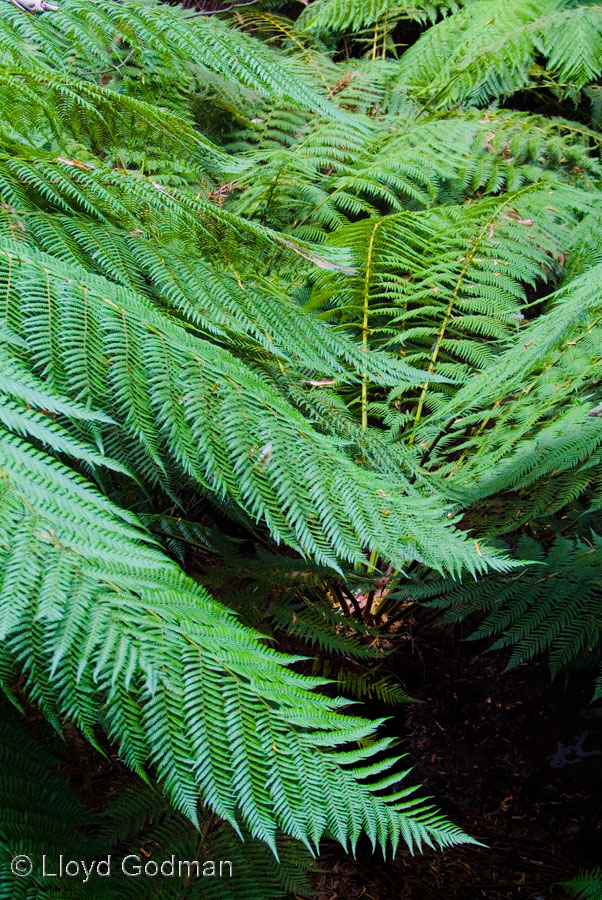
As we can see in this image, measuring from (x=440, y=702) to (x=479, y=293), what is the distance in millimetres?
1215

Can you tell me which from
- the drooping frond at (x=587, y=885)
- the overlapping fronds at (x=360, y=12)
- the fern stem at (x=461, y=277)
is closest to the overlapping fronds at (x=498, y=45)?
the overlapping fronds at (x=360, y=12)

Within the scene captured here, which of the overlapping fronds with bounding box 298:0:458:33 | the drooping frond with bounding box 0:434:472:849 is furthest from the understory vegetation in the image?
the overlapping fronds with bounding box 298:0:458:33

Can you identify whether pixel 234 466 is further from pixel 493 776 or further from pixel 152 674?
pixel 493 776

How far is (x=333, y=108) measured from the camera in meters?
1.31

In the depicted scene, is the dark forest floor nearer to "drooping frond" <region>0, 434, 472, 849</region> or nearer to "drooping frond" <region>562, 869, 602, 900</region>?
"drooping frond" <region>562, 869, 602, 900</region>

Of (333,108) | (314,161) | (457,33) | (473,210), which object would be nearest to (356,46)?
(457,33)

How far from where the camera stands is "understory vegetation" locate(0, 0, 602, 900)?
677mm

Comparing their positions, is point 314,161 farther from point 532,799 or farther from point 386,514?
point 532,799

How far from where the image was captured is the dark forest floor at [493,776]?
4.69 ft

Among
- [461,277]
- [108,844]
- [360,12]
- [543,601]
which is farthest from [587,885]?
[360,12]

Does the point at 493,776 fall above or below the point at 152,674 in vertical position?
below

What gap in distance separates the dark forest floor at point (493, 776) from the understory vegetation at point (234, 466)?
10 centimetres

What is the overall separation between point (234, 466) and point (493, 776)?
4.02 ft

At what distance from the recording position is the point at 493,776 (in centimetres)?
161
